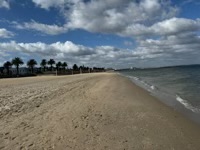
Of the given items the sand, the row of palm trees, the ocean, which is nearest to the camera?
the sand

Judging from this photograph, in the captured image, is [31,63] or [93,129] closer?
[93,129]

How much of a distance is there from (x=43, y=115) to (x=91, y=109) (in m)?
2.79

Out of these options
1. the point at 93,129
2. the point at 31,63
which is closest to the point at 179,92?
the point at 93,129

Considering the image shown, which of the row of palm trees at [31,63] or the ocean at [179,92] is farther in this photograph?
the row of palm trees at [31,63]

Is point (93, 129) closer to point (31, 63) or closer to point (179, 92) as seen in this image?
point (179, 92)

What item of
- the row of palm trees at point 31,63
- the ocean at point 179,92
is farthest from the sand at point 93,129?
the row of palm trees at point 31,63

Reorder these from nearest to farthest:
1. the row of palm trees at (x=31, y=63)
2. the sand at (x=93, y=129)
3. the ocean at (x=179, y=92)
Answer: the sand at (x=93, y=129), the ocean at (x=179, y=92), the row of palm trees at (x=31, y=63)

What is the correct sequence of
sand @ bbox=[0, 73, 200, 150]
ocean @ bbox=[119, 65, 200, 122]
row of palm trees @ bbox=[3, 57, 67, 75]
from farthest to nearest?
row of palm trees @ bbox=[3, 57, 67, 75], ocean @ bbox=[119, 65, 200, 122], sand @ bbox=[0, 73, 200, 150]

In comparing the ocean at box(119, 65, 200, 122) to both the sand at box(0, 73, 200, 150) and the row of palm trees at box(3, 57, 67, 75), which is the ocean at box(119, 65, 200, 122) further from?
the row of palm trees at box(3, 57, 67, 75)

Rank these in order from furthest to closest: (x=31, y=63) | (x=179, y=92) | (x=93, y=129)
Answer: (x=31, y=63) < (x=179, y=92) < (x=93, y=129)

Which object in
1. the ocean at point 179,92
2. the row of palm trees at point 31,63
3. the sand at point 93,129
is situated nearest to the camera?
the sand at point 93,129

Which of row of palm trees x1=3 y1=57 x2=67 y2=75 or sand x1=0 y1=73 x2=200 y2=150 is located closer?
sand x1=0 y1=73 x2=200 y2=150

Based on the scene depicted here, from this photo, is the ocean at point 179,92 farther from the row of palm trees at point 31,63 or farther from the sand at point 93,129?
the row of palm trees at point 31,63

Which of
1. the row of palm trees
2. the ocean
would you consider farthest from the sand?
the row of palm trees
